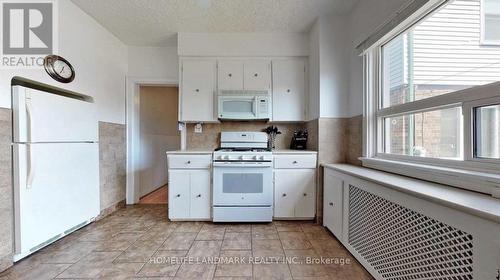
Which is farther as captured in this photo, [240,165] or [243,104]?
[243,104]

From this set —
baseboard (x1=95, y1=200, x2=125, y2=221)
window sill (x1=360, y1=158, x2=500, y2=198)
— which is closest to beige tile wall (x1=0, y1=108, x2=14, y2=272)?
baseboard (x1=95, y1=200, x2=125, y2=221)

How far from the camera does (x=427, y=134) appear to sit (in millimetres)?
1690

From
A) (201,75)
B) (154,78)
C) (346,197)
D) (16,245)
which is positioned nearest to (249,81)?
(201,75)

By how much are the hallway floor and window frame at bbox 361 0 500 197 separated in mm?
3106

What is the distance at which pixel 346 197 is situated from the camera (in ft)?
6.98

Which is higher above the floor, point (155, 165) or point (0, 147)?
point (0, 147)

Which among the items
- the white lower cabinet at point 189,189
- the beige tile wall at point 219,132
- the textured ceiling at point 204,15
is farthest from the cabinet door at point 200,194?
the textured ceiling at point 204,15

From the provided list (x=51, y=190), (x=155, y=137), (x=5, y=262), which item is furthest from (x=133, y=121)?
(x=5, y=262)

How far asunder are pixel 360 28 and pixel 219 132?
7.13ft

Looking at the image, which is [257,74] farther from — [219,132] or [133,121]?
[133,121]

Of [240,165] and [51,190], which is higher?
[240,165]

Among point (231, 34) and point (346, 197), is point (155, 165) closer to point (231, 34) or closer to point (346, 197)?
point (231, 34)

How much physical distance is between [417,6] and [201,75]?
93.9 inches

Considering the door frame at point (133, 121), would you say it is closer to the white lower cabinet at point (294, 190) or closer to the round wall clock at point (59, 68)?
the round wall clock at point (59, 68)
